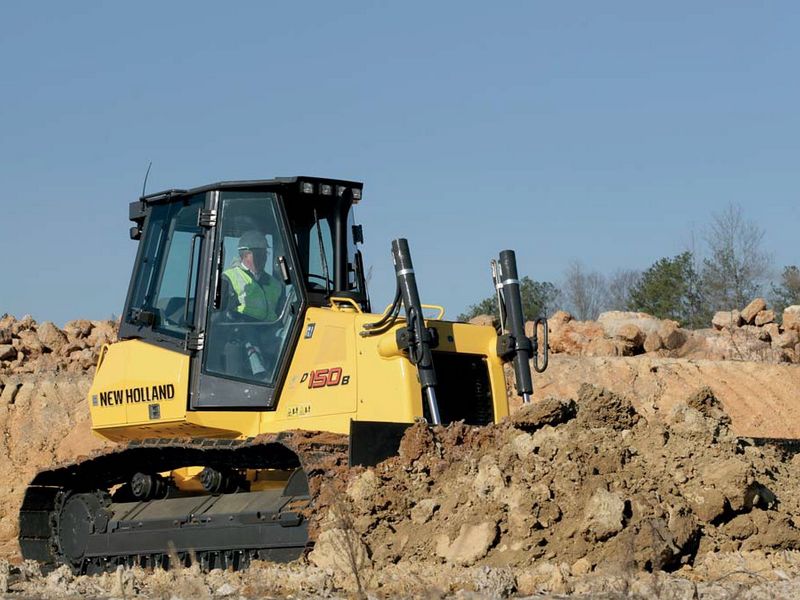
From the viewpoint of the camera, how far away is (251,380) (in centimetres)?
993

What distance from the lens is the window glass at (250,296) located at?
9.94 m

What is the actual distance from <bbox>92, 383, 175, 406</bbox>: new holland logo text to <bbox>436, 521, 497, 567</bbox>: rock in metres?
3.11

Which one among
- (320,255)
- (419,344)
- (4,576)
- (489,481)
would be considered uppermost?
(320,255)

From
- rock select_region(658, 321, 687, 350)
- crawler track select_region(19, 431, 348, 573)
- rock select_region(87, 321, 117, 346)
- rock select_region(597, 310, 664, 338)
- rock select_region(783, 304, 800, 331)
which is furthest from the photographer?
rock select_region(783, 304, 800, 331)

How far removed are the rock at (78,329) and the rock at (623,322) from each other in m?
9.82

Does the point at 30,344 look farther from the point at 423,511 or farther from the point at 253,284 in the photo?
the point at 423,511

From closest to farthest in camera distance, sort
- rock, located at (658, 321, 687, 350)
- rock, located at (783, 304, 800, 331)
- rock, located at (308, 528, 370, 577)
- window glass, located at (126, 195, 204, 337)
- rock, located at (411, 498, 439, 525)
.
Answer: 1. rock, located at (308, 528, 370, 577)
2. rock, located at (411, 498, 439, 525)
3. window glass, located at (126, 195, 204, 337)
4. rock, located at (658, 321, 687, 350)
5. rock, located at (783, 304, 800, 331)

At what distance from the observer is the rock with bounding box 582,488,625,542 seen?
306 inches

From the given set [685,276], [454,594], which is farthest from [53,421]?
[685,276]

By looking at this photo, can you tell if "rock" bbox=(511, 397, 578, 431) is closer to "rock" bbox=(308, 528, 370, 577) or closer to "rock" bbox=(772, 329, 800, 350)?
"rock" bbox=(308, 528, 370, 577)

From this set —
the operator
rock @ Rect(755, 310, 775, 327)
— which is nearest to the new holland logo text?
the operator

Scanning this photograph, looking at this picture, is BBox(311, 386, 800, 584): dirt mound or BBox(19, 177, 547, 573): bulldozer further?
BBox(19, 177, 547, 573): bulldozer

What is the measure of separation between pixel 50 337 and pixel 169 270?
12381mm

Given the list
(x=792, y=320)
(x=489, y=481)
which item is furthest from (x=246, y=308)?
(x=792, y=320)
